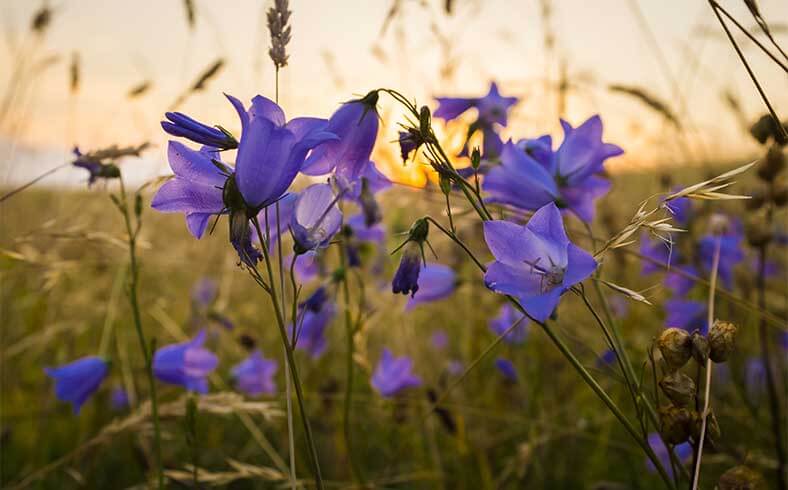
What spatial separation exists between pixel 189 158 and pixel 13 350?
67.3 inches

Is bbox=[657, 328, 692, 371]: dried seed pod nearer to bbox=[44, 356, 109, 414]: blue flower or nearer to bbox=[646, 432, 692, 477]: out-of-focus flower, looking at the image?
bbox=[646, 432, 692, 477]: out-of-focus flower

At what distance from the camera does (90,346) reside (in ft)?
9.68

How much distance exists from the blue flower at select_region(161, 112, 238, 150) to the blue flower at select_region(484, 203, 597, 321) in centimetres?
30

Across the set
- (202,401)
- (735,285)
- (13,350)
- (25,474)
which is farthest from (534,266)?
(13,350)

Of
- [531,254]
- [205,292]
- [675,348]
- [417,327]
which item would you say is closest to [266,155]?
[531,254]

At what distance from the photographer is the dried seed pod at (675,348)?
70 centimetres

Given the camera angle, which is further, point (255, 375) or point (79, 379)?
point (255, 375)

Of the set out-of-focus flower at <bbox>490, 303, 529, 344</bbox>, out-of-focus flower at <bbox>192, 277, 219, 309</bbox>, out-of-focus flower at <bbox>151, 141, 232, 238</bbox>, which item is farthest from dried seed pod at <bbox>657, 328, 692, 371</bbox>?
out-of-focus flower at <bbox>192, 277, 219, 309</bbox>

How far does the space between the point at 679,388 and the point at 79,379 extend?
1321 mm

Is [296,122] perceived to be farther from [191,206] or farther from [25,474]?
[25,474]

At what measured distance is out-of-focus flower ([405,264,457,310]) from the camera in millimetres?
1643

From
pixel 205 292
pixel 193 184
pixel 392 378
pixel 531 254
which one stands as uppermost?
pixel 193 184

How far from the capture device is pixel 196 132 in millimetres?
748

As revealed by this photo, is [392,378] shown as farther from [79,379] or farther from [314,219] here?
[314,219]
